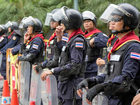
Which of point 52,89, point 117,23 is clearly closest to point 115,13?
point 117,23

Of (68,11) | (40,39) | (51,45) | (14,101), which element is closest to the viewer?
(68,11)

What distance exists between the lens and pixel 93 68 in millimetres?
6945

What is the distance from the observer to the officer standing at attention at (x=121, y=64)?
12.0 feet

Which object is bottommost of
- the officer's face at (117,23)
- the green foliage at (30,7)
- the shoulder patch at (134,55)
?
the shoulder patch at (134,55)

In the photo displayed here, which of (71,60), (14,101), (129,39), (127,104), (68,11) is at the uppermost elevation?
(68,11)

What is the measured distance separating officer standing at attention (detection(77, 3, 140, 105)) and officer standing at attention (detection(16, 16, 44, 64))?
3472 millimetres

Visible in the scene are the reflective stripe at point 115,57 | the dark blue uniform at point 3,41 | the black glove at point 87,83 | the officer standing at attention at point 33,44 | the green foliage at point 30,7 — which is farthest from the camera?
the green foliage at point 30,7

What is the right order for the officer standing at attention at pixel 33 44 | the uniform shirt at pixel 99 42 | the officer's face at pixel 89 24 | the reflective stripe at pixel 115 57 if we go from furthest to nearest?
the officer standing at attention at pixel 33 44, the officer's face at pixel 89 24, the uniform shirt at pixel 99 42, the reflective stripe at pixel 115 57

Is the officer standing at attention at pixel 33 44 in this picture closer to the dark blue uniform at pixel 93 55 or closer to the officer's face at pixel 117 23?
the dark blue uniform at pixel 93 55

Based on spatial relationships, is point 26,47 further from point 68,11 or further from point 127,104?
point 127,104

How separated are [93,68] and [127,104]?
3.11 m

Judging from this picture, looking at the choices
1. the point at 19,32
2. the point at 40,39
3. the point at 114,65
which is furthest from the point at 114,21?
the point at 19,32

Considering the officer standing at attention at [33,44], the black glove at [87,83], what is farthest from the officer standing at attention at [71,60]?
the officer standing at attention at [33,44]

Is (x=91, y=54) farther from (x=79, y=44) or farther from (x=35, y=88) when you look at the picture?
(x=79, y=44)
